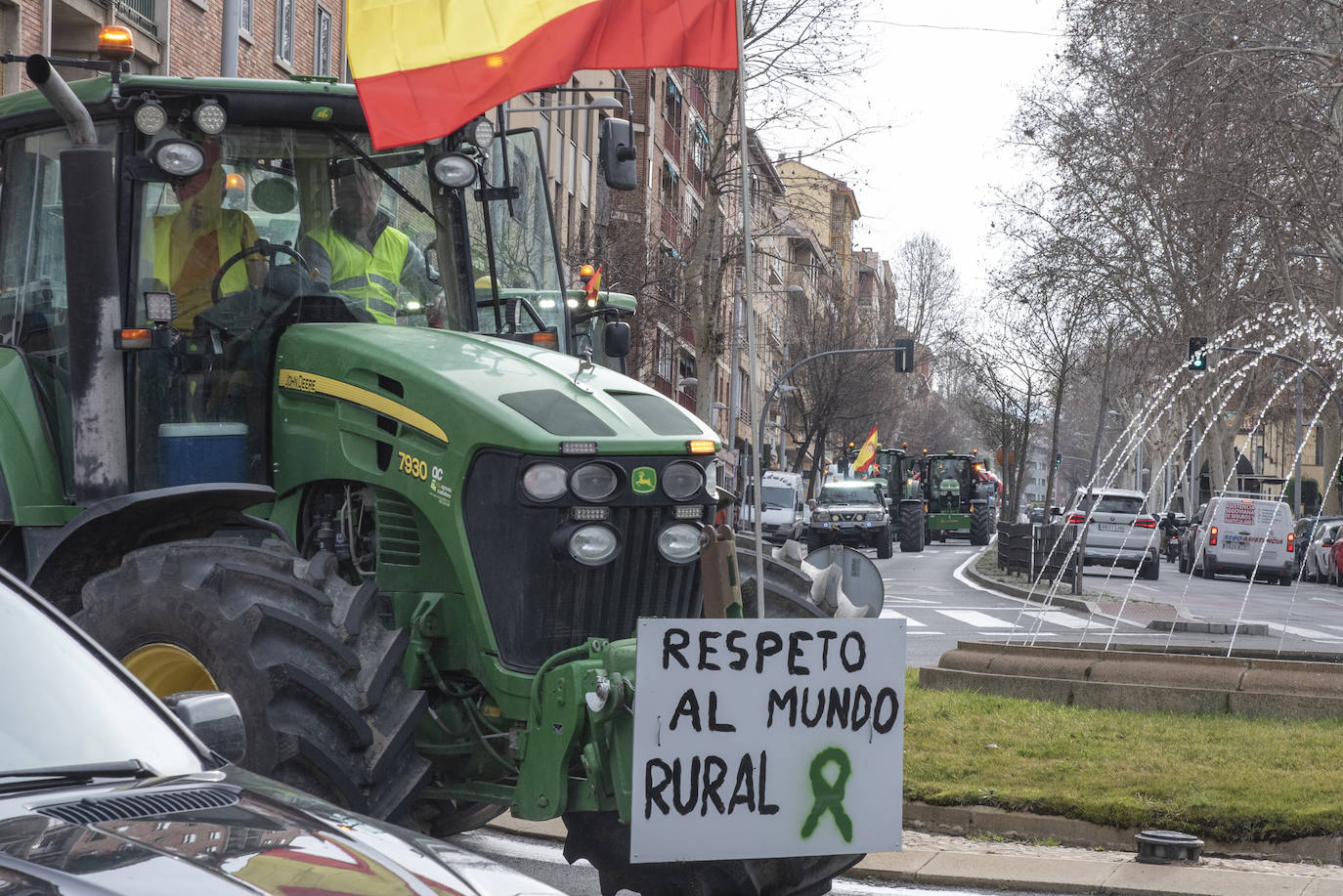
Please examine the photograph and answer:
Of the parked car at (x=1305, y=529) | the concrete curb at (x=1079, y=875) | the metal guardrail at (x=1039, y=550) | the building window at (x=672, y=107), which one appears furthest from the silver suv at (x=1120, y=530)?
the concrete curb at (x=1079, y=875)

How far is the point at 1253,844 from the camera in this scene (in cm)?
805

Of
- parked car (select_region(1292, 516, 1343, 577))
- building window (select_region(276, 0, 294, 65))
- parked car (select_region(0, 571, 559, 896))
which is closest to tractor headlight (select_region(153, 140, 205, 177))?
parked car (select_region(0, 571, 559, 896))

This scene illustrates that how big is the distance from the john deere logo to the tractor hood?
0.06 m

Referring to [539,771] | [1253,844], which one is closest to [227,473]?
[539,771]

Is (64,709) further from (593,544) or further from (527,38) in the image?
(527,38)

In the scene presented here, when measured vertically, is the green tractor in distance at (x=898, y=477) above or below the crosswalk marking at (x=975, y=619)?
above

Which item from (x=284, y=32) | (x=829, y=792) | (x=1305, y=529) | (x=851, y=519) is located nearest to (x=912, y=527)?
(x=851, y=519)

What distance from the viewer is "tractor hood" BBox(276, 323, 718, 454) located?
5.94 m

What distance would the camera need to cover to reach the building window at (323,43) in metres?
36.6

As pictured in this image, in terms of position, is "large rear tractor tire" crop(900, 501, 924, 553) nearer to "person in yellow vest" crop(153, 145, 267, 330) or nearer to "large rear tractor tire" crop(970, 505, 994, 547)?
"large rear tractor tire" crop(970, 505, 994, 547)

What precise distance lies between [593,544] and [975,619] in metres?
19.3

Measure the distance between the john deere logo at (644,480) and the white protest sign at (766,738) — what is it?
0.65 metres

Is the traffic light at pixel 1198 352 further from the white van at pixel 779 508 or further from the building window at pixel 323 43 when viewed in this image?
the building window at pixel 323 43

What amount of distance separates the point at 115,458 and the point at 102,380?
0.29 metres
